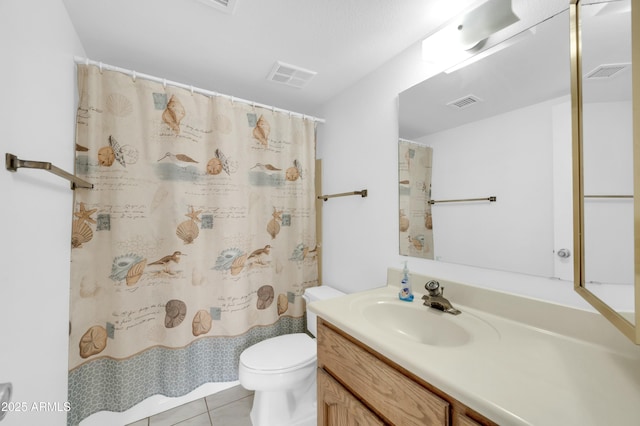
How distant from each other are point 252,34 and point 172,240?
50.4 inches

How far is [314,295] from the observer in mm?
1790

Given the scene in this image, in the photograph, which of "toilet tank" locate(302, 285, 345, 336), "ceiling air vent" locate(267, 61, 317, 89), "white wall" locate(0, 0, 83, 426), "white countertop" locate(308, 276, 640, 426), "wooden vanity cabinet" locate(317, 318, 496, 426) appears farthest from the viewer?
"toilet tank" locate(302, 285, 345, 336)

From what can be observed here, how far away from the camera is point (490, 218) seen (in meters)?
1.07

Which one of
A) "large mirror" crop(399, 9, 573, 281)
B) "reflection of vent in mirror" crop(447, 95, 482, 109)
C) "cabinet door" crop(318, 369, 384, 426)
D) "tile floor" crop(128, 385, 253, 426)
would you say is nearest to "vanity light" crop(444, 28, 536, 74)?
"large mirror" crop(399, 9, 573, 281)

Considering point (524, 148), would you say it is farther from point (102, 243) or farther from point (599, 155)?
point (102, 243)

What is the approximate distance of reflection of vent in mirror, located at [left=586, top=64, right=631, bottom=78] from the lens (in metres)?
0.65

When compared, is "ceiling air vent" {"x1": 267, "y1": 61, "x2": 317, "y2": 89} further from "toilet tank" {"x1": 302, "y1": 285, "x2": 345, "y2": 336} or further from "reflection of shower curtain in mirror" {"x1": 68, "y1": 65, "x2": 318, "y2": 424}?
"toilet tank" {"x1": 302, "y1": 285, "x2": 345, "y2": 336}

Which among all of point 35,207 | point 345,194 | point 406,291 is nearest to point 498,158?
point 406,291

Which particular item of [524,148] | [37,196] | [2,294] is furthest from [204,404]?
[524,148]

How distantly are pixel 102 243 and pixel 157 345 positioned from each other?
2.25 ft

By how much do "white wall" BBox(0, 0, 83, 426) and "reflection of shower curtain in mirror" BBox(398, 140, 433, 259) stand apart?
1.59 metres

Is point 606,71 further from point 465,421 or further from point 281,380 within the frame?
point 281,380

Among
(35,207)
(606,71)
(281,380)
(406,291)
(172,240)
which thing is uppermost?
(606,71)

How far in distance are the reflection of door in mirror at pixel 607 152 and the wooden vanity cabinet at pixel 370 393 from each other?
0.48 m
